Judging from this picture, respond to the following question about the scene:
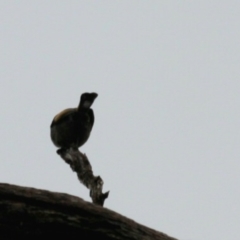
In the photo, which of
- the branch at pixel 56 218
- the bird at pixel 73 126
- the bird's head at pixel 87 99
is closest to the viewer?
the branch at pixel 56 218

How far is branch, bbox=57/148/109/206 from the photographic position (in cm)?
960

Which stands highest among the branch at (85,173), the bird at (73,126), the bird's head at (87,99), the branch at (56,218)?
the bird's head at (87,99)

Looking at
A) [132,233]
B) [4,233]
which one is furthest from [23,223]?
[132,233]

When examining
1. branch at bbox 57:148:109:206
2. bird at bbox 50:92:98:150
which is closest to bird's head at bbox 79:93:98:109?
bird at bbox 50:92:98:150

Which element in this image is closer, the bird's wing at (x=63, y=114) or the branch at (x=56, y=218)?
the branch at (x=56, y=218)

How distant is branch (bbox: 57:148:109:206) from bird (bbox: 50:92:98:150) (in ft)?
1.78

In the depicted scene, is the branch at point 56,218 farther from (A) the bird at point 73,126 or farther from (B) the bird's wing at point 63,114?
(B) the bird's wing at point 63,114

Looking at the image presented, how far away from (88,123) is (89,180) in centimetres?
212

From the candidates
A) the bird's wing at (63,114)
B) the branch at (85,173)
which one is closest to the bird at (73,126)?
the bird's wing at (63,114)

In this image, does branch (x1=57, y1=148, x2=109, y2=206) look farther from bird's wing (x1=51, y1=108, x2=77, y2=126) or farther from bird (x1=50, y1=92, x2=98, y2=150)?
bird's wing (x1=51, y1=108, x2=77, y2=126)

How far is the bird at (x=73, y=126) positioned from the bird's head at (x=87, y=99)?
3 cm

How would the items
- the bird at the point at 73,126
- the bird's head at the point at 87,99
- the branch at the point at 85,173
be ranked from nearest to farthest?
the branch at the point at 85,173 → the bird's head at the point at 87,99 → the bird at the point at 73,126

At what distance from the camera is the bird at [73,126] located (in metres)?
11.8

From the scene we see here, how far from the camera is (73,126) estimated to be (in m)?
11.9
